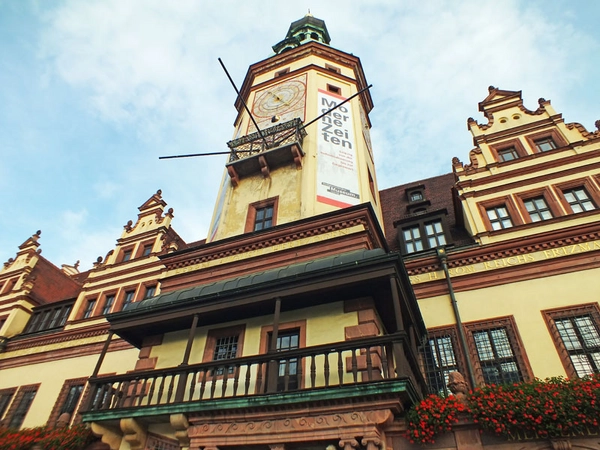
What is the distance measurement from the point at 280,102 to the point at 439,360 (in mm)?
16140

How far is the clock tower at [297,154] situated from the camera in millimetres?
18516

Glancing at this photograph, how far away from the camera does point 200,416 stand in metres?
11.1

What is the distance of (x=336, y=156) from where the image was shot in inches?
793

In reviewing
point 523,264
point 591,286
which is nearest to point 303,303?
point 523,264

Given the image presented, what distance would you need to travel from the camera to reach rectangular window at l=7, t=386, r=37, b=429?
817 inches

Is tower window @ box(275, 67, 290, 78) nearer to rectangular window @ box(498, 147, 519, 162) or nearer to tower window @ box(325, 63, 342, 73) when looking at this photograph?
tower window @ box(325, 63, 342, 73)

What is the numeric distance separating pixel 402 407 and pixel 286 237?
8.04 m

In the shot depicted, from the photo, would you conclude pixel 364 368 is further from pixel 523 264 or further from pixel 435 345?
pixel 523 264

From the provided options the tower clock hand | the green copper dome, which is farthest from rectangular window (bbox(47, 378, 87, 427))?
the green copper dome

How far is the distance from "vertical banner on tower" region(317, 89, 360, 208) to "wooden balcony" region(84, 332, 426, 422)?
7978 mm

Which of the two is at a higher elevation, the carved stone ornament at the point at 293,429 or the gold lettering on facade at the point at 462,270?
the gold lettering on facade at the point at 462,270

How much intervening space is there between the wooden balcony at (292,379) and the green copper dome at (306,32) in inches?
1077

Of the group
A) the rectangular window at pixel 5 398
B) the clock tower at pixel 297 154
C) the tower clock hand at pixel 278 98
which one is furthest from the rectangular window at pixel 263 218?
the rectangular window at pixel 5 398

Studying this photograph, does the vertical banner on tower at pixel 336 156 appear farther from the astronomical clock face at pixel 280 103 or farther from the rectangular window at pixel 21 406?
the rectangular window at pixel 21 406
